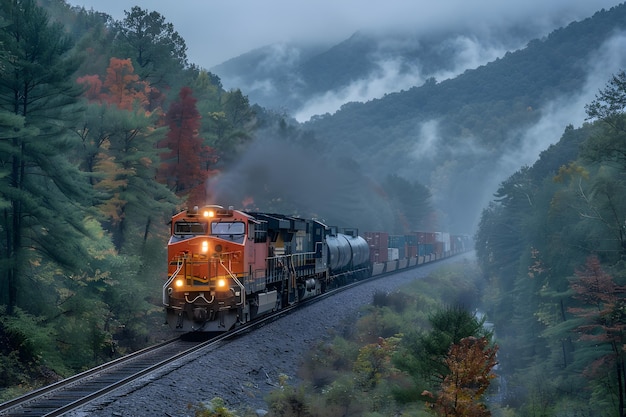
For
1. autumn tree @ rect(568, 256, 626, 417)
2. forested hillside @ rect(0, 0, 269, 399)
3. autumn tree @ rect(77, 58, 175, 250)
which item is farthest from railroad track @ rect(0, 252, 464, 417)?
autumn tree @ rect(77, 58, 175, 250)

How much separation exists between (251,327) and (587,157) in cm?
2464

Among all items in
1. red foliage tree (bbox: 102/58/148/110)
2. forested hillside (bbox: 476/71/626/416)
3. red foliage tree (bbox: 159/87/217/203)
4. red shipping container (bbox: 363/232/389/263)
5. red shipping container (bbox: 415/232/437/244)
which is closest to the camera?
forested hillside (bbox: 476/71/626/416)

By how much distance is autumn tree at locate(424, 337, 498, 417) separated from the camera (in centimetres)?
1681

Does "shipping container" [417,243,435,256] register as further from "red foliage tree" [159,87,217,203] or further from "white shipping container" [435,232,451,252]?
"red foliage tree" [159,87,217,203]

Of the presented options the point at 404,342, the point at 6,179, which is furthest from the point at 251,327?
the point at 6,179

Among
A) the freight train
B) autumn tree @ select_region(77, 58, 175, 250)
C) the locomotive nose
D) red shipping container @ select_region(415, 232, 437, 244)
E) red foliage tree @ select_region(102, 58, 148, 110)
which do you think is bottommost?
the locomotive nose

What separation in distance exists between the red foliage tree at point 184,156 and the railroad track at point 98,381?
30198 millimetres

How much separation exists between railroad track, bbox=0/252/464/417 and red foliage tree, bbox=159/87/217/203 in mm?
30198

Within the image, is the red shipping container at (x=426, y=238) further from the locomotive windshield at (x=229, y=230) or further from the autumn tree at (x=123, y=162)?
the locomotive windshield at (x=229, y=230)

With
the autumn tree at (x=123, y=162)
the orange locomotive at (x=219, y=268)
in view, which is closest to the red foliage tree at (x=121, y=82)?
the autumn tree at (x=123, y=162)

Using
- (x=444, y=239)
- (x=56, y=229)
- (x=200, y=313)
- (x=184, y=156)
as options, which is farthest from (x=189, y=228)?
(x=444, y=239)

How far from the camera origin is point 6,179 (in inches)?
1086

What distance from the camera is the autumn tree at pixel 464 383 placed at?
16812mm

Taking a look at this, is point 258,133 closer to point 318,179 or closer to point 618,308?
point 318,179
